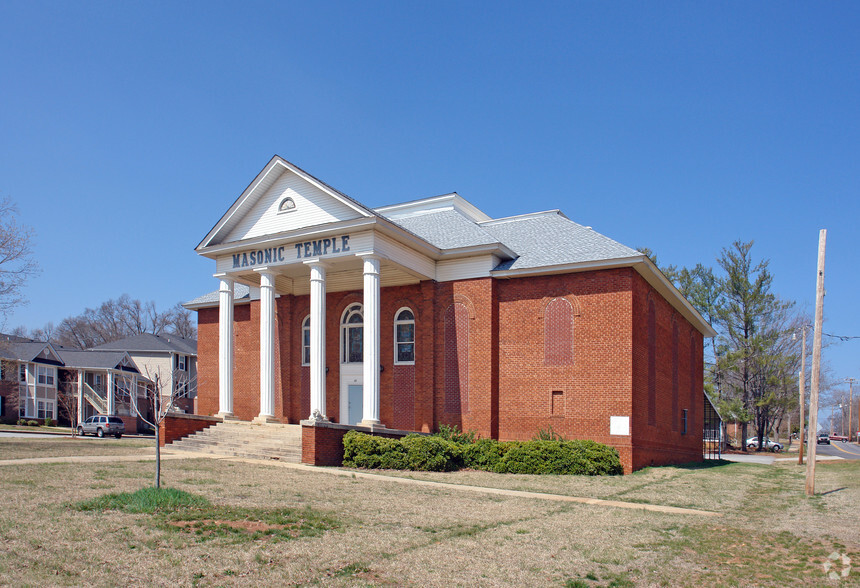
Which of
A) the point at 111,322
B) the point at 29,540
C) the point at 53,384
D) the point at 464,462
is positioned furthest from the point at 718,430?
the point at 111,322

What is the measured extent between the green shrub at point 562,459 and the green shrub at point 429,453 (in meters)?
1.64

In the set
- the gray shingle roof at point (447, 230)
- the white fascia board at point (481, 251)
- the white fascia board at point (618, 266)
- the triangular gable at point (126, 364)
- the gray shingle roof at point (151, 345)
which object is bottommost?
the triangular gable at point (126, 364)

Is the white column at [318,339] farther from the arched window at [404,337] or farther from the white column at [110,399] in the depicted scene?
the white column at [110,399]

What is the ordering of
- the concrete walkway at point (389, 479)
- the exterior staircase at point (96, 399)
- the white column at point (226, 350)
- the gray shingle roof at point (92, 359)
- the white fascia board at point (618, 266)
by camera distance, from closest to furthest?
1. the concrete walkway at point (389, 479)
2. the white fascia board at point (618, 266)
3. the white column at point (226, 350)
4. the gray shingle roof at point (92, 359)
5. the exterior staircase at point (96, 399)

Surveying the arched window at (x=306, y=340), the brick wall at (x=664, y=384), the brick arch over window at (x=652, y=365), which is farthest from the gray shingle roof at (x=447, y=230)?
the brick arch over window at (x=652, y=365)

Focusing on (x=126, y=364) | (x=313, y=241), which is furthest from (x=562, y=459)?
(x=126, y=364)

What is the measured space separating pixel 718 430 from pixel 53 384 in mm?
54514

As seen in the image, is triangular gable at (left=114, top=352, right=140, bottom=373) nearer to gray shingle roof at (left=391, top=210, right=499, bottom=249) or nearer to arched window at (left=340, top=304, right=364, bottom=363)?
arched window at (left=340, top=304, right=364, bottom=363)

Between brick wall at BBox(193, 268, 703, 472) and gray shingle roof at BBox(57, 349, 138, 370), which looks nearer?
brick wall at BBox(193, 268, 703, 472)

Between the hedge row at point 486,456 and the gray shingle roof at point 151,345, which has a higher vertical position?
the gray shingle roof at point 151,345

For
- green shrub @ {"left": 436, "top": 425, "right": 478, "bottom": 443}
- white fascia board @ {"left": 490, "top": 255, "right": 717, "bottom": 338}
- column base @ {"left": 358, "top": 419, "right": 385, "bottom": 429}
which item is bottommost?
green shrub @ {"left": 436, "top": 425, "right": 478, "bottom": 443}

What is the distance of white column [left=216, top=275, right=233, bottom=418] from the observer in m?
25.4

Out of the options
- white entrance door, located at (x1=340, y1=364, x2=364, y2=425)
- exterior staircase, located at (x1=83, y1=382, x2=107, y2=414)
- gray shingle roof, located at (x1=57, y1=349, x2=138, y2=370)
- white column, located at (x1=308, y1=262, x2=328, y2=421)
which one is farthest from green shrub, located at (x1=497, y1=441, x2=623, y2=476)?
exterior staircase, located at (x1=83, y1=382, x2=107, y2=414)

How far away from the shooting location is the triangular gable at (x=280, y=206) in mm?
23653
